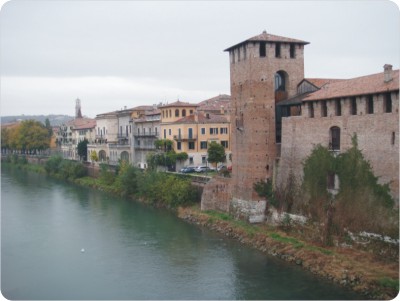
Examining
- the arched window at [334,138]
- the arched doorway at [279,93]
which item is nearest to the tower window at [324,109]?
the arched window at [334,138]

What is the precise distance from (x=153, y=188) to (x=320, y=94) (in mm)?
14620

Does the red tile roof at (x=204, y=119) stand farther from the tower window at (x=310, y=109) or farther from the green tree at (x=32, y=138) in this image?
the green tree at (x=32, y=138)

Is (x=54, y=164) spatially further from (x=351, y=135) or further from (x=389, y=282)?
(x=389, y=282)

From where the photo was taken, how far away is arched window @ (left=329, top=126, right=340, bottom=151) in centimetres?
2088

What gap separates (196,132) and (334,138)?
19493 mm

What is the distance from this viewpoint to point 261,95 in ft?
80.3

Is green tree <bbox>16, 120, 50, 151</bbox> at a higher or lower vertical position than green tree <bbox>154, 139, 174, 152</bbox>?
higher

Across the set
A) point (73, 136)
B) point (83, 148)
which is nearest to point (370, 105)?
point (83, 148)

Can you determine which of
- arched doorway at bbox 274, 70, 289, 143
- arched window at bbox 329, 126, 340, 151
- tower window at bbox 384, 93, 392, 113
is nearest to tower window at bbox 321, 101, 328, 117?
arched window at bbox 329, 126, 340, 151

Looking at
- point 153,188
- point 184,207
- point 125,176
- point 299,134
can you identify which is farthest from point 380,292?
point 125,176

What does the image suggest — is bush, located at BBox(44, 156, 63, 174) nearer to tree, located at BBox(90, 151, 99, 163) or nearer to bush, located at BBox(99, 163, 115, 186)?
tree, located at BBox(90, 151, 99, 163)

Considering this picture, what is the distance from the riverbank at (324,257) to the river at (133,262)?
439mm

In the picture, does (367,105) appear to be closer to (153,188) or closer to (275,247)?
(275,247)

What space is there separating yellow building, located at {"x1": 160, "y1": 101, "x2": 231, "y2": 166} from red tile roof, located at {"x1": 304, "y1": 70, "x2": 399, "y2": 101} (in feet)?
58.0
